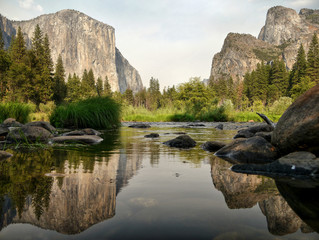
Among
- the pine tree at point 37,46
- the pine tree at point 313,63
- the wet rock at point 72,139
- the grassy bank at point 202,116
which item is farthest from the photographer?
the pine tree at point 313,63

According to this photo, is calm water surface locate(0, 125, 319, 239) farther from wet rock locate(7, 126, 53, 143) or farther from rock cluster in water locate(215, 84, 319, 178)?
wet rock locate(7, 126, 53, 143)

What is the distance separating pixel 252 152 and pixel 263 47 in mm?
201703

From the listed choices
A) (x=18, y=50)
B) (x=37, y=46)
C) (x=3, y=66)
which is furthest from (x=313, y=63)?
(x=3, y=66)

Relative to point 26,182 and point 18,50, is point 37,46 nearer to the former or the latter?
point 18,50

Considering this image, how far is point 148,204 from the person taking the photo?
6.26ft

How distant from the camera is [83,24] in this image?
157m

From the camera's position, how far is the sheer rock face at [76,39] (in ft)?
492

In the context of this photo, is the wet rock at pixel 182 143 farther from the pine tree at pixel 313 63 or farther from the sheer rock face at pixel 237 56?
the sheer rock face at pixel 237 56

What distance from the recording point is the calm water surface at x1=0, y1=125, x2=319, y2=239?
4.70ft

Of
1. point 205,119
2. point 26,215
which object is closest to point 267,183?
point 26,215

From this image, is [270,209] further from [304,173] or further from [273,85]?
[273,85]

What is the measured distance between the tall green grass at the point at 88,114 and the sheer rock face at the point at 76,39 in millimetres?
145025

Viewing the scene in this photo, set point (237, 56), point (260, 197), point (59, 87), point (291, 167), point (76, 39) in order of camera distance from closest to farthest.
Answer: point (260, 197) < point (291, 167) < point (59, 87) < point (76, 39) < point (237, 56)

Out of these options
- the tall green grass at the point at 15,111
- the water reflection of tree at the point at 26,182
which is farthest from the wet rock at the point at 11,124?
the water reflection of tree at the point at 26,182
